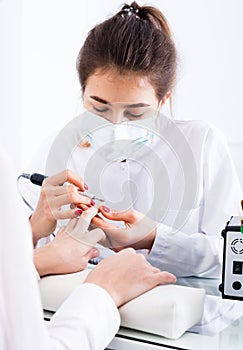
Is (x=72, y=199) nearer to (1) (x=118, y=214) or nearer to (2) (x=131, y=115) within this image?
(1) (x=118, y=214)

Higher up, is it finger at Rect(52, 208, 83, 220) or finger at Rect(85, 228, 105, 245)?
finger at Rect(52, 208, 83, 220)

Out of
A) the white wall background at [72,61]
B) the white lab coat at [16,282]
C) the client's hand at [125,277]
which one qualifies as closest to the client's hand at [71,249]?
the client's hand at [125,277]

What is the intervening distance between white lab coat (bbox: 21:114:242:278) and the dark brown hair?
12 centimetres

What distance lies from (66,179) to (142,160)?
0.30m

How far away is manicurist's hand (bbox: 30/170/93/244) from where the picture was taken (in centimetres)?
101

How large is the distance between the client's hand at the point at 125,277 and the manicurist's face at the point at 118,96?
42 cm

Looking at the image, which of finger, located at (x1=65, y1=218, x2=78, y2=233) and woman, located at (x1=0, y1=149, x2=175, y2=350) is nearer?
woman, located at (x1=0, y1=149, x2=175, y2=350)

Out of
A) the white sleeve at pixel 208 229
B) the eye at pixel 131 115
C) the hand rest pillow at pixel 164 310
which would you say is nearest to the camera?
the hand rest pillow at pixel 164 310

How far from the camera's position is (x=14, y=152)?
8.55ft

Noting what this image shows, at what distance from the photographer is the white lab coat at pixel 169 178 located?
108 centimetres

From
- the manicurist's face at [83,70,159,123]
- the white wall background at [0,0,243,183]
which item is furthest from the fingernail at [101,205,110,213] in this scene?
the white wall background at [0,0,243,183]

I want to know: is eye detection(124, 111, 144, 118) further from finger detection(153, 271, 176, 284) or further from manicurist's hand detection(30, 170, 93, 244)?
finger detection(153, 271, 176, 284)

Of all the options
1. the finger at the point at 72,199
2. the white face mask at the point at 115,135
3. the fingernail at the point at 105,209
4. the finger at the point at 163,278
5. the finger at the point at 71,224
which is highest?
the white face mask at the point at 115,135

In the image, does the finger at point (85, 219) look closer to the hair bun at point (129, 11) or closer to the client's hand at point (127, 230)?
the client's hand at point (127, 230)
